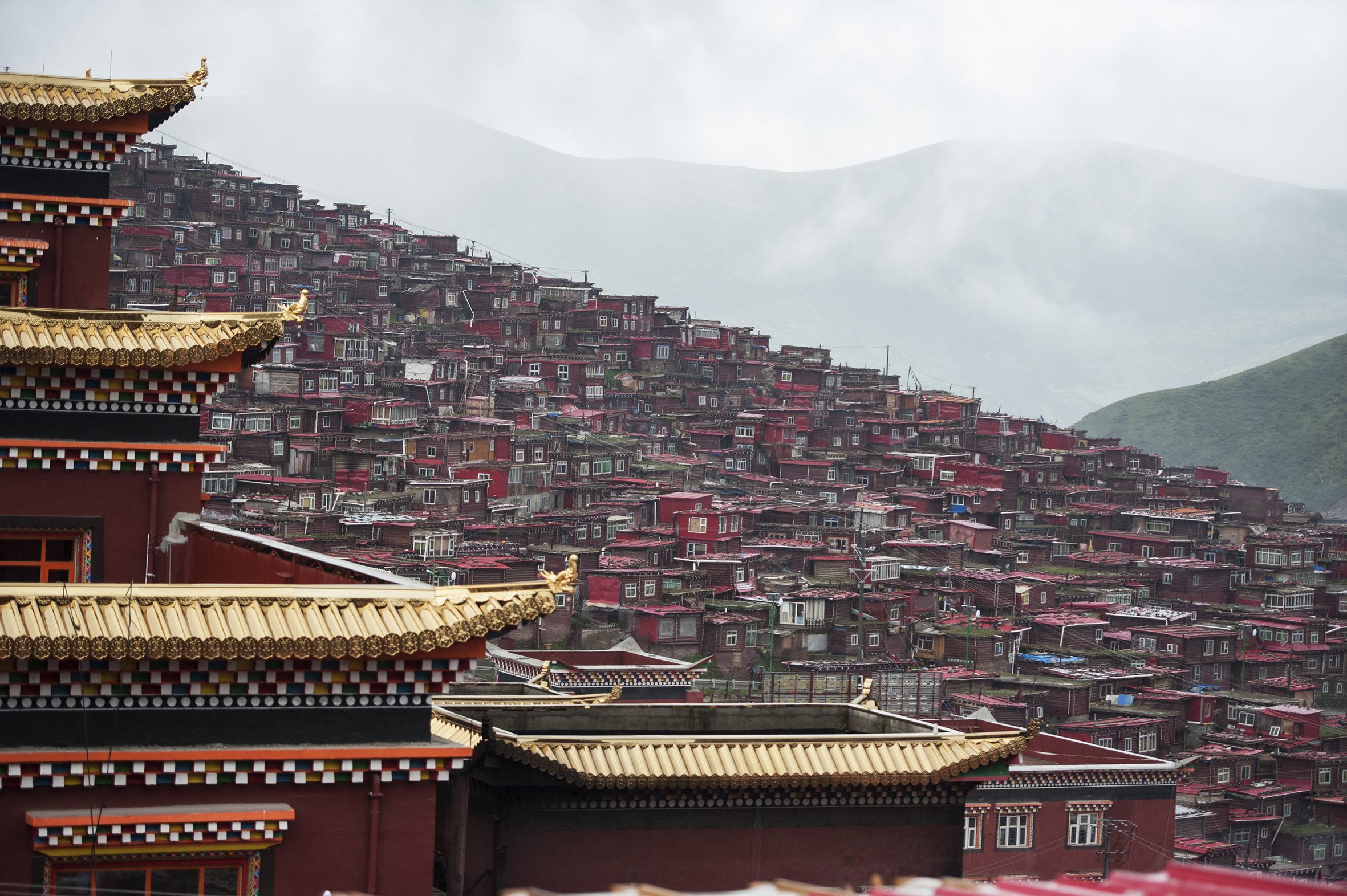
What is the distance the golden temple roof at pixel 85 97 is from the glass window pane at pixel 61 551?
140 inches

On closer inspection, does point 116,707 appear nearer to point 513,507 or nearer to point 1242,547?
point 513,507

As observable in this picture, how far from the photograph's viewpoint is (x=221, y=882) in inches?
354

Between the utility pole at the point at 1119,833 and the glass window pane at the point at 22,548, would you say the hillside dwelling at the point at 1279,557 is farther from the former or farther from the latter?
the glass window pane at the point at 22,548

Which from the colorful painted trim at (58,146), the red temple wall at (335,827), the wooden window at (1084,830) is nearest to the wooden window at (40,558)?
the red temple wall at (335,827)

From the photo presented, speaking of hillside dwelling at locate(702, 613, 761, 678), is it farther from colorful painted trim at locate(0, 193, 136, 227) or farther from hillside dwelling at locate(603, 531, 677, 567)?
colorful painted trim at locate(0, 193, 136, 227)

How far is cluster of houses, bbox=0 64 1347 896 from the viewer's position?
8836 mm

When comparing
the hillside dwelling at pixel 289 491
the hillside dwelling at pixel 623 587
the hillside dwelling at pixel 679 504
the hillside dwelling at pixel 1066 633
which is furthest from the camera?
the hillside dwelling at pixel 679 504

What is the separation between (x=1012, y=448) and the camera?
280 ft

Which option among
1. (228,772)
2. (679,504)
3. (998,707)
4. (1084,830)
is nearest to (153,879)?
(228,772)

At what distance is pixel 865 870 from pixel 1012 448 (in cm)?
7554

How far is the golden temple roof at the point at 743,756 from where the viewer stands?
35.7 feet

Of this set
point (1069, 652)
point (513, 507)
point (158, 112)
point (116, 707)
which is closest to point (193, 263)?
point (513, 507)

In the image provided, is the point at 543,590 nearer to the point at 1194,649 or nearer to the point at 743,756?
the point at 743,756

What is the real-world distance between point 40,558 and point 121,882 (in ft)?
10.8
